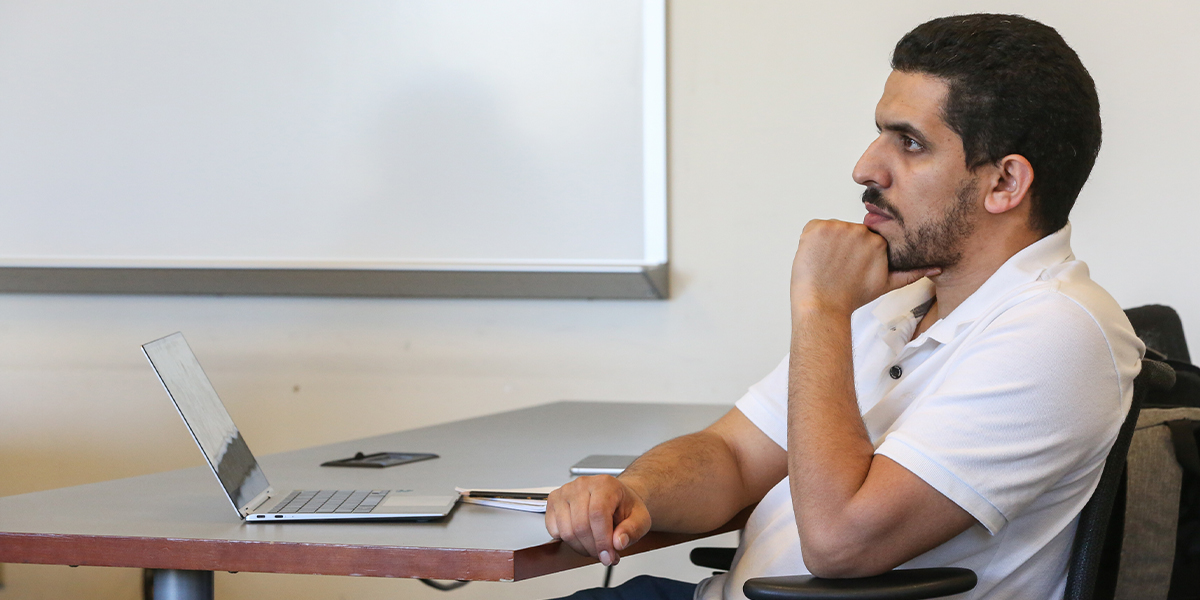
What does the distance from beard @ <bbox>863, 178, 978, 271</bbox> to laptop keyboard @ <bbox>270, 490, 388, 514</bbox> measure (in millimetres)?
745

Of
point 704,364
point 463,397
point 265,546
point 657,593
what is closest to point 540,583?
point 463,397

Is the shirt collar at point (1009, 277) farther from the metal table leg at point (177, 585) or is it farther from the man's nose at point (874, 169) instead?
the metal table leg at point (177, 585)

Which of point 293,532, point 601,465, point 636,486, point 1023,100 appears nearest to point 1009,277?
point 1023,100

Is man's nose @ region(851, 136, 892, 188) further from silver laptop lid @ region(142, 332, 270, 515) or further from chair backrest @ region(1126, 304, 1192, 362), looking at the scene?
chair backrest @ region(1126, 304, 1192, 362)

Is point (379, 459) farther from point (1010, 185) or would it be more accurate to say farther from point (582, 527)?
point (1010, 185)

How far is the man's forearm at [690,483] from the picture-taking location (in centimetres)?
126

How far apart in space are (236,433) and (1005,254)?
1.02 meters

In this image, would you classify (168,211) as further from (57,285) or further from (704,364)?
(704,364)

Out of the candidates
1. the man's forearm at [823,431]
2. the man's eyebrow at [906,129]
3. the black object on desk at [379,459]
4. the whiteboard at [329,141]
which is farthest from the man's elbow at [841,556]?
the whiteboard at [329,141]

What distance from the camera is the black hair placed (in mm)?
1172

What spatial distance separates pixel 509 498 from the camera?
1206 mm

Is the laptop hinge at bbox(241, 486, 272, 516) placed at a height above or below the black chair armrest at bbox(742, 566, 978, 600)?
above

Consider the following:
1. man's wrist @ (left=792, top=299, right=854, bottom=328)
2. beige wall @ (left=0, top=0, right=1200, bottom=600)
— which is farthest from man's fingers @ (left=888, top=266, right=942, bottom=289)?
beige wall @ (left=0, top=0, right=1200, bottom=600)

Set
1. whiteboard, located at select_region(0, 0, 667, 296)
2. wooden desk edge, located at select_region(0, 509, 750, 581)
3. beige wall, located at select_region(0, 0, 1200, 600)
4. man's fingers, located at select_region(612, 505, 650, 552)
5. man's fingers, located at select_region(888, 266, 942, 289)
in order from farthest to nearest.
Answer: whiteboard, located at select_region(0, 0, 667, 296), beige wall, located at select_region(0, 0, 1200, 600), man's fingers, located at select_region(888, 266, 942, 289), man's fingers, located at select_region(612, 505, 650, 552), wooden desk edge, located at select_region(0, 509, 750, 581)
